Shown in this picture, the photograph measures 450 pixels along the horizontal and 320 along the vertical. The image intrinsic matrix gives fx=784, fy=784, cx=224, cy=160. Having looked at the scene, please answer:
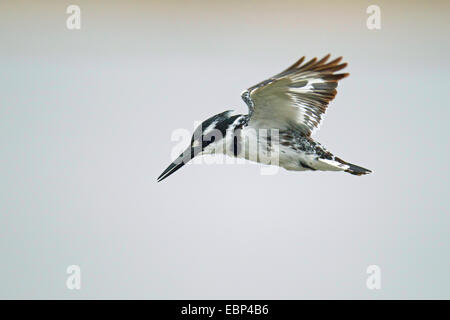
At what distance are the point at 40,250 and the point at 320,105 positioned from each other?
3192 millimetres

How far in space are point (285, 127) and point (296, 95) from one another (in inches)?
5.7

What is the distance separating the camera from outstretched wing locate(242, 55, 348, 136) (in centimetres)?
230

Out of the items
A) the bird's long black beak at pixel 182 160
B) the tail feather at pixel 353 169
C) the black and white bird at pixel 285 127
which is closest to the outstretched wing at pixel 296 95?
the black and white bird at pixel 285 127

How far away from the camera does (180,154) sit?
2.64 metres

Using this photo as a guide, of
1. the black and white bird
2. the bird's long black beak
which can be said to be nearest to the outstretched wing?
the black and white bird

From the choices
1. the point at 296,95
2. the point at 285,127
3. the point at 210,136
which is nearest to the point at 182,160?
the point at 210,136

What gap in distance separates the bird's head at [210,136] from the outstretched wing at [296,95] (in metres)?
0.09

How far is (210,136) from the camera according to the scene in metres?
2.50

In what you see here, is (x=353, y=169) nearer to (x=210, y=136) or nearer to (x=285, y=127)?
(x=285, y=127)

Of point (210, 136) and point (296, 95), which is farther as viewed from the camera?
point (210, 136)

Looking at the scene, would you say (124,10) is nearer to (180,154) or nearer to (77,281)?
(77,281)

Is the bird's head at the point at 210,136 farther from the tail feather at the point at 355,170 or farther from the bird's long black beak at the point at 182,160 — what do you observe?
the tail feather at the point at 355,170

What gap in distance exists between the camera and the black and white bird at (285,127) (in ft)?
7.75

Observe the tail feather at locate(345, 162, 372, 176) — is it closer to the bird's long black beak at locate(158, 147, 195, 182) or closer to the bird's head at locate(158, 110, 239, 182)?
the bird's head at locate(158, 110, 239, 182)
